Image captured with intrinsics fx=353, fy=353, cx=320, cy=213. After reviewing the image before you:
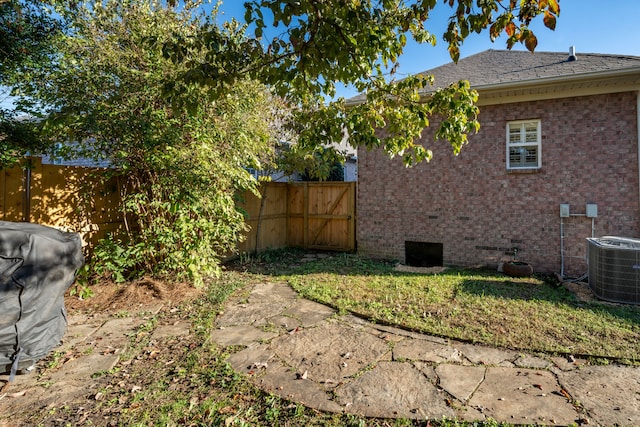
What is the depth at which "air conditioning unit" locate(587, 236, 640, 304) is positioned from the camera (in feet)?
16.6

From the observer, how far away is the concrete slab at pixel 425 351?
3.42 m

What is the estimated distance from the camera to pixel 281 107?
30.0ft

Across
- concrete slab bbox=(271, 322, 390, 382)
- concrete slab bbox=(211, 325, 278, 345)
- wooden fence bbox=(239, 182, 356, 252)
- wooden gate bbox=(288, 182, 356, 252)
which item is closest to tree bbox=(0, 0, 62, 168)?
concrete slab bbox=(211, 325, 278, 345)

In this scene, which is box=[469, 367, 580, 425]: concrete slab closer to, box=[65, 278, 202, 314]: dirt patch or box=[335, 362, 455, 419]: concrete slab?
box=[335, 362, 455, 419]: concrete slab

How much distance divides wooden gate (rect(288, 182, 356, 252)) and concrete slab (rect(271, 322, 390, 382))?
5.51m

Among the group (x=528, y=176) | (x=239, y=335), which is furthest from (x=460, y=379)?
(x=528, y=176)

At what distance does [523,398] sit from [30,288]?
4164mm

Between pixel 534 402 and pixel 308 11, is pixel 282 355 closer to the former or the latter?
pixel 534 402

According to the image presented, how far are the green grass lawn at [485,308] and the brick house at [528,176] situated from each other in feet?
3.12

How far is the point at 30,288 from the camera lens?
3.05m

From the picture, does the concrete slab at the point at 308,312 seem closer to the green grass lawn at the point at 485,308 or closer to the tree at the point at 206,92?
the green grass lawn at the point at 485,308

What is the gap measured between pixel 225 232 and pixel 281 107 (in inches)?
181

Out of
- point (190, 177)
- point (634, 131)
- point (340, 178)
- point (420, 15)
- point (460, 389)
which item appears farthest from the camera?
point (340, 178)

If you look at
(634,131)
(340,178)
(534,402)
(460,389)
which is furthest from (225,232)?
(340,178)
